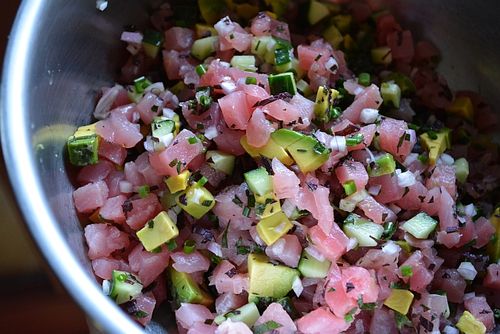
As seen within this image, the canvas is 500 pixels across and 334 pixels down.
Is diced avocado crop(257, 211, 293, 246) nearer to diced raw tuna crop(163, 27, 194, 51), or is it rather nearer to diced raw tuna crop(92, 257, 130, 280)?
diced raw tuna crop(92, 257, 130, 280)

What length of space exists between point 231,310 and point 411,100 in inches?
26.0

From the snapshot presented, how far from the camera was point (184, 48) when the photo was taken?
4.77ft

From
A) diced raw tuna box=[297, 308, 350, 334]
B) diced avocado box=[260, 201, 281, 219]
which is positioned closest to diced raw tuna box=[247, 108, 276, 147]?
diced avocado box=[260, 201, 281, 219]

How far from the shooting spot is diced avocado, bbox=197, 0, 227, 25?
150 cm

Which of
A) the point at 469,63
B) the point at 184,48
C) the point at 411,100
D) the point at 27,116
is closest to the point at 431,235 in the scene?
the point at 411,100

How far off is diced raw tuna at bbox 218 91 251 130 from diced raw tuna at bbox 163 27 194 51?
0.24 metres

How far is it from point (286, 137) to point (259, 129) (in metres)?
0.05

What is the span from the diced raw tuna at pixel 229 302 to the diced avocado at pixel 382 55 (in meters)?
0.66

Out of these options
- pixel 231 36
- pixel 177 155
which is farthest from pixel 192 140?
pixel 231 36

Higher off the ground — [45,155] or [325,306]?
[45,155]

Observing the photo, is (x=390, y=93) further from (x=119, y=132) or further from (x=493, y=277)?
(x=119, y=132)

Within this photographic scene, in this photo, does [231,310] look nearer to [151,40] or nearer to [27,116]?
[27,116]

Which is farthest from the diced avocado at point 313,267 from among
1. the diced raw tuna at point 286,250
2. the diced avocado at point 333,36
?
the diced avocado at point 333,36

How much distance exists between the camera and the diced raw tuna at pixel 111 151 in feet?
4.26
